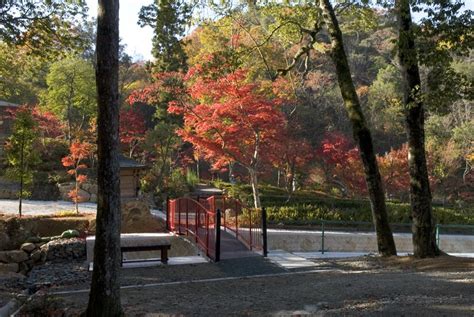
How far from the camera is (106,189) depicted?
524 centimetres

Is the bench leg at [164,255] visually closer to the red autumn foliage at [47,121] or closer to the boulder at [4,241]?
the boulder at [4,241]

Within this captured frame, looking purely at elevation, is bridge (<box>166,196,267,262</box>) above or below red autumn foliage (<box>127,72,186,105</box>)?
below

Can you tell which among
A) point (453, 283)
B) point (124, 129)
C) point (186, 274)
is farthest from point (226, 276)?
point (124, 129)

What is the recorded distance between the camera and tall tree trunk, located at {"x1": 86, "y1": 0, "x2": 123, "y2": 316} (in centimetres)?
524

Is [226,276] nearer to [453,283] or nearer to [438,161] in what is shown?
[453,283]

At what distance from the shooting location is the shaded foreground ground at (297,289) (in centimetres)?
557

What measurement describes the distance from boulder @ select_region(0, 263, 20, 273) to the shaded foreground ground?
3402 millimetres

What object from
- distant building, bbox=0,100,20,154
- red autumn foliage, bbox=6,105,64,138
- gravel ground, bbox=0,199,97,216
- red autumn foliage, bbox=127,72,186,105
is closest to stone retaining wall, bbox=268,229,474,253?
gravel ground, bbox=0,199,97,216

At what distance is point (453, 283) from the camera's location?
6.70 metres

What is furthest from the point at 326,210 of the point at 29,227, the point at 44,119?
the point at 44,119

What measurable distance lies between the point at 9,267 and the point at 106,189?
756 cm

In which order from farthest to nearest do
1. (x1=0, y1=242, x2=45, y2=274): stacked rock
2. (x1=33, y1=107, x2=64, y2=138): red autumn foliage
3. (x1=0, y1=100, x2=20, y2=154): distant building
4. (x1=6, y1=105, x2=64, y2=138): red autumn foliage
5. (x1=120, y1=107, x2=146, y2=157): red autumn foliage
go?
(x1=0, y1=100, x2=20, y2=154): distant building
(x1=33, y1=107, x2=64, y2=138): red autumn foliage
(x1=6, y1=105, x2=64, y2=138): red autumn foliage
(x1=120, y1=107, x2=146, y2=157): red autumn foliage
(x1=0, y1=242, x2=45, y2=274): stacked rock

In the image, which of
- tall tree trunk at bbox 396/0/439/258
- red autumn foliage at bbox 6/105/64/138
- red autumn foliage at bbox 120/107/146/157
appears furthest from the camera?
red autumn foliage at bbox 6/105/64/138

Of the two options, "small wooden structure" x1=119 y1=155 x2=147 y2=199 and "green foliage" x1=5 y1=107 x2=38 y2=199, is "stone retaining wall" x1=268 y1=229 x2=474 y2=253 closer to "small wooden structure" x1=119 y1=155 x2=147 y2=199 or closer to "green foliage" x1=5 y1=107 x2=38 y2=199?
"small wooden structure" x1=119 y1=155 x2=147 y2=199
